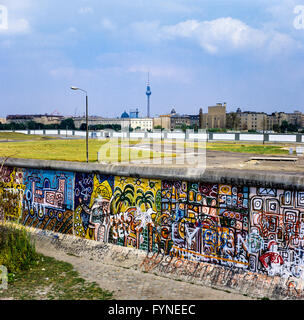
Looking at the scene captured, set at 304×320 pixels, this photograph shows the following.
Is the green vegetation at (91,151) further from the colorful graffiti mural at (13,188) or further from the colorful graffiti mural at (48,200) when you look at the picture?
the colorful graffiti mural at (48,200)

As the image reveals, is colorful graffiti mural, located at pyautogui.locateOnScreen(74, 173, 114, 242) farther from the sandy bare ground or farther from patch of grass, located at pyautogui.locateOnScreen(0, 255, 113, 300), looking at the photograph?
patch of grass, located at pyautogui.locateOnScreen(0, 255, 113, 300)

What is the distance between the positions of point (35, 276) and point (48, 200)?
3123 mm

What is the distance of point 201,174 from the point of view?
26.4 feet

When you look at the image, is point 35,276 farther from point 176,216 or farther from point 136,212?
point 176,216

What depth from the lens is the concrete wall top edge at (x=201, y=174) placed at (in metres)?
7.06

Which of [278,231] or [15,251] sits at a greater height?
[278,231]

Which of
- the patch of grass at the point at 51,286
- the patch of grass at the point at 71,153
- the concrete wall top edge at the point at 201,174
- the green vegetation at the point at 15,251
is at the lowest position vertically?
the patch of grass at the point at 51,286

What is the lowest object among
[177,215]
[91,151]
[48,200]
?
[91,151]

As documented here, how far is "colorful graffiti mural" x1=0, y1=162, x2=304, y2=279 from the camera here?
715 centimetres

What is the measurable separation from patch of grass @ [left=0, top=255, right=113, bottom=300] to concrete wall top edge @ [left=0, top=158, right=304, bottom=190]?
107 inches

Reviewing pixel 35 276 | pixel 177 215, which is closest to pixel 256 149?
pixel 177 215

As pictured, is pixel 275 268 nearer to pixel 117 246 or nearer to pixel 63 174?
pixel 117 246


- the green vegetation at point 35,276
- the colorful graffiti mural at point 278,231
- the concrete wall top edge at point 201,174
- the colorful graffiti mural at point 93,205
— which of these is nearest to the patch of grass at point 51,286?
the green vegetation at point 35,276

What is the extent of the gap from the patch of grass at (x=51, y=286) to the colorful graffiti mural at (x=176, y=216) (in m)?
1.65
